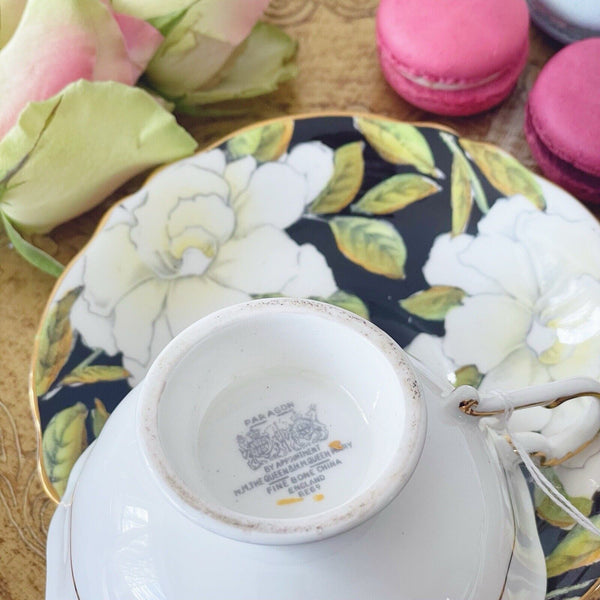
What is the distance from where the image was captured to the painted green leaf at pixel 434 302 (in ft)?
1.88

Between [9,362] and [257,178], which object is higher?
[257,178]

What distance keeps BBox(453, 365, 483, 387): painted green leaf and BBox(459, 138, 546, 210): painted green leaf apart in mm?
127

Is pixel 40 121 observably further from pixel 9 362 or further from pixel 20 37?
pixel 9 362

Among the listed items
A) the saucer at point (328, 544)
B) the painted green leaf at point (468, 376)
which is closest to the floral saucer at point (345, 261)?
the painted green leaf at point (468, 376)

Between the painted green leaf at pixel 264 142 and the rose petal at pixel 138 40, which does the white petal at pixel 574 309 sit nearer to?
the painted green leaf at pixel 264 142

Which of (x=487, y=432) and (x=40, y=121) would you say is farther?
(x=40, y=121)

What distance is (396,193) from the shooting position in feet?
2.01

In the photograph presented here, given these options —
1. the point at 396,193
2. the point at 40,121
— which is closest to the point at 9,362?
the point at 40,121

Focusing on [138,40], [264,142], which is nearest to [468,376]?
[264,142]

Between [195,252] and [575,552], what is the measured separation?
32 cm

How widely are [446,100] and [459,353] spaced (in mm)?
223

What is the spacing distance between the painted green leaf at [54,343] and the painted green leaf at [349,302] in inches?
6.7

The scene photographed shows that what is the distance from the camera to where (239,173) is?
2.02 feet

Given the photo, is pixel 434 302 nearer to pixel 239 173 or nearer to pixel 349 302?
pixel 349 302
